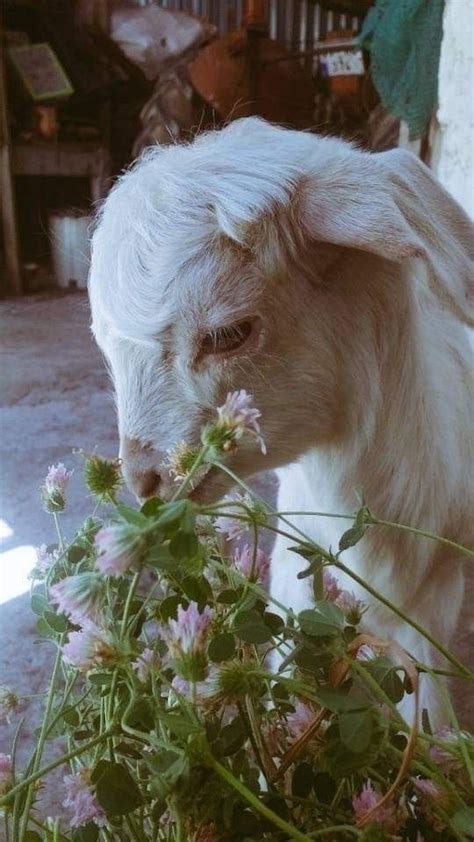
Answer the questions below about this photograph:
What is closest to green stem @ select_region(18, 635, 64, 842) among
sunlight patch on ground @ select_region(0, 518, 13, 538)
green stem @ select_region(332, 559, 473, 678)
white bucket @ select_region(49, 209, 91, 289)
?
green stem @ select_region(332, 559, 473, 678)

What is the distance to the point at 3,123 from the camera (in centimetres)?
358

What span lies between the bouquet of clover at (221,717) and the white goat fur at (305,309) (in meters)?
0.26

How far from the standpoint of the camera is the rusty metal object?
3480mm

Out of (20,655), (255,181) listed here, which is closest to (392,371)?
(255,181)

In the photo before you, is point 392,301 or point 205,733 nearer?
point 205,733

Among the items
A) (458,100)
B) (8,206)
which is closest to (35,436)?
(458,100)

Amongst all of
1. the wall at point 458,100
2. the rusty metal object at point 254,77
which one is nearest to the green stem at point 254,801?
the wall at point 458,100

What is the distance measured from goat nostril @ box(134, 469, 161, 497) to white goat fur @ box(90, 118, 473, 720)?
0.01 meters

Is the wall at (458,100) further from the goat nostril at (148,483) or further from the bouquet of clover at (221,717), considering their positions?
the bouquet of clover at (221,717)

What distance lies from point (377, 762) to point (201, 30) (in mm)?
3813

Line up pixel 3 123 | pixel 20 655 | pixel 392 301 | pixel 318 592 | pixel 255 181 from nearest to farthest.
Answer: pixel 318 592 → pixel 255 181 → pixel 392 301 → pixel 20 655 → pixel 3 123

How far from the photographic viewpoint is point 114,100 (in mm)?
3947

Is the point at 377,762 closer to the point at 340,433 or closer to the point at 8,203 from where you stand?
the point at 340,433

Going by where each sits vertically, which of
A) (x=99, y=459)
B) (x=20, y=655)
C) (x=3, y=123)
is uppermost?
(x=99, y=459)
